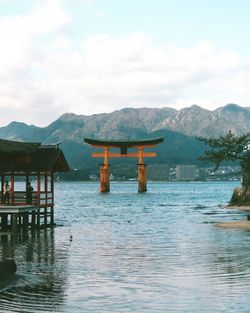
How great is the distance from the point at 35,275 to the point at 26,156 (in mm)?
18111

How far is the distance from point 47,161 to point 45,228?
16.7 ft

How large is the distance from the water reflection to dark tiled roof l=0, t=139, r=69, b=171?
5.39 metres

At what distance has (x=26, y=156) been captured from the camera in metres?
39.6

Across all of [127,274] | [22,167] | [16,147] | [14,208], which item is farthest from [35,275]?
[22,167]

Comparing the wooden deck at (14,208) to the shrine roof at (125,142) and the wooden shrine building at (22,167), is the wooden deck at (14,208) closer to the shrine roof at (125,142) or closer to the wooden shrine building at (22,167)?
the wooden shrine building at (22,167)

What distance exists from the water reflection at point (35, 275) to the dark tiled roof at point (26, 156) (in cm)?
539

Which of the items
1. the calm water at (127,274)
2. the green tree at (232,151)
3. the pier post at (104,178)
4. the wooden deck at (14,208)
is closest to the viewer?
the calm water at (127,274)

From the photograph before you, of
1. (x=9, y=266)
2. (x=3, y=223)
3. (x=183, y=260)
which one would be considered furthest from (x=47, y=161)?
(x=9, y=266)

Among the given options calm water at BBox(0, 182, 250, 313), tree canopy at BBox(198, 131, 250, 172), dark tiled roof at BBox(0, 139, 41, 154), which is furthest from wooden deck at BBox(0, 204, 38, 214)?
tree canopy at BBox(198, 131, 250, 172)

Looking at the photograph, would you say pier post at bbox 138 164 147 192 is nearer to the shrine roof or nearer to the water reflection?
the shrine roof

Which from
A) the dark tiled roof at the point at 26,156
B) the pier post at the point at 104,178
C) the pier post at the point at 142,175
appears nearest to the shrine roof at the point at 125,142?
the pier post at the point at 104,178

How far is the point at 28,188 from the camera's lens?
39.8 metres

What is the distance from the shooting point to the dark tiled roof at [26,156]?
3900 cm

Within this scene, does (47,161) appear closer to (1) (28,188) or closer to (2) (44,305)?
(1) (28,188)
